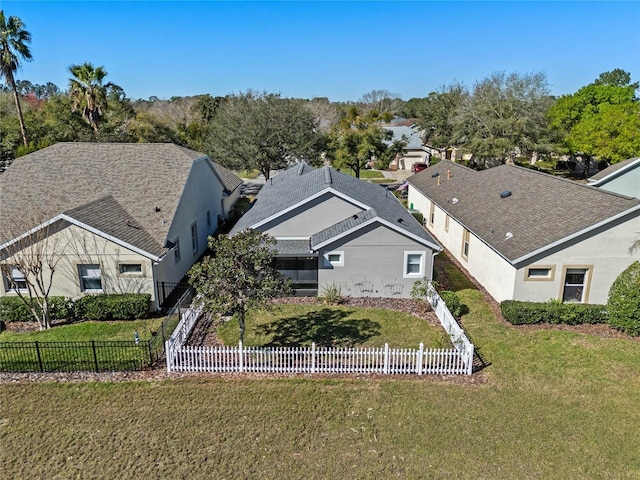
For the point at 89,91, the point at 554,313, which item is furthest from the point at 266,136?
the point at 554,313

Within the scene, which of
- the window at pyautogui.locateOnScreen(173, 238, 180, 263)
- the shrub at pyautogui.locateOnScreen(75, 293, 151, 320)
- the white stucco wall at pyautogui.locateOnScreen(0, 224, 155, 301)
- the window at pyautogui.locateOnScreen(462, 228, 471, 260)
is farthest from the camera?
the window at pyautogui.locateOnScreen(462, 228, 471, 260)

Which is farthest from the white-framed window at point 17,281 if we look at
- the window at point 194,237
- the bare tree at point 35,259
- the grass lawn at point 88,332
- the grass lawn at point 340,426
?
the window at point 194,237

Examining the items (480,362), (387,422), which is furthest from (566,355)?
(387,422)

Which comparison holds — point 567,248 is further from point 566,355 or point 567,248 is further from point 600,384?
point 600,384

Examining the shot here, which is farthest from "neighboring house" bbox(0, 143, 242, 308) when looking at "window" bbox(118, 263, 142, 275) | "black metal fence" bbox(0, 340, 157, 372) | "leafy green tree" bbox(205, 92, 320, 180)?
"leafy green tree" bbox(205, 92, 320, 180)

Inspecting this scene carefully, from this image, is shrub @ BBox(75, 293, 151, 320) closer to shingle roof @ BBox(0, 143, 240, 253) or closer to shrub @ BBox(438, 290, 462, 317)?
shingle roof @ BBox(0, 143, 240, 253)

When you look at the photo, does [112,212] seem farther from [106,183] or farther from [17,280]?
[17,280]
